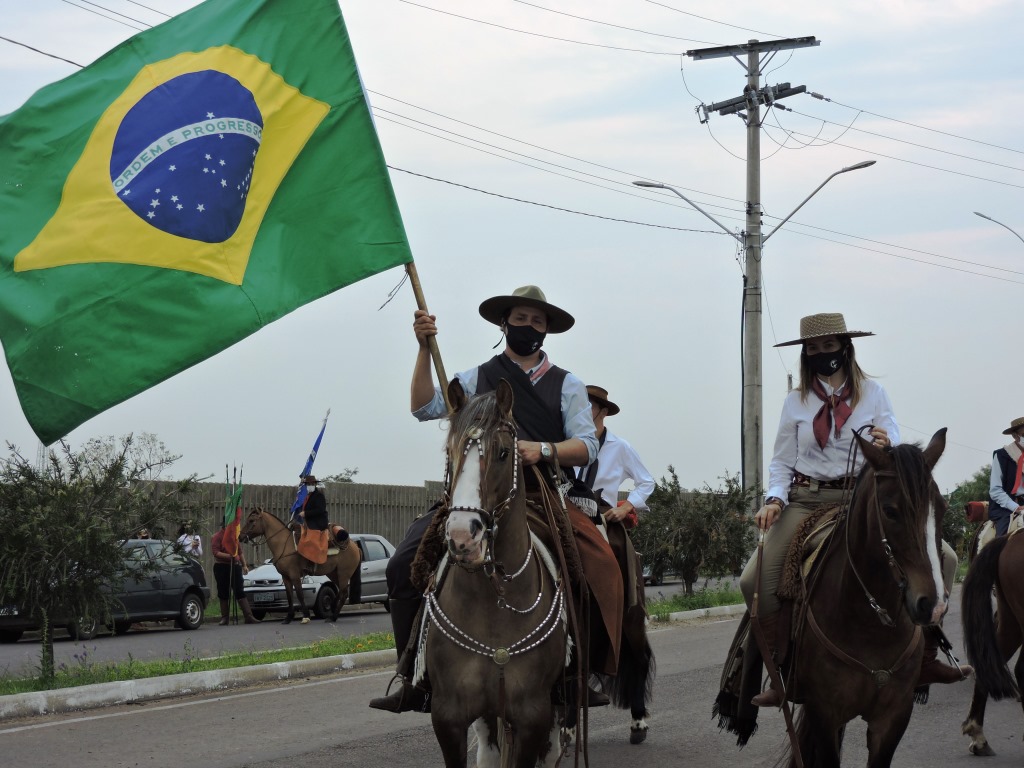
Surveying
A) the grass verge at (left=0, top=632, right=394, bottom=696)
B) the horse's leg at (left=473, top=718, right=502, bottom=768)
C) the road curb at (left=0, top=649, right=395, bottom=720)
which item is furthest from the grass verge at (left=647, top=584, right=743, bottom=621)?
the horse's leg at (left=473, top=718, right=502, bottom=768)

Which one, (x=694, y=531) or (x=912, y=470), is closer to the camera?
(x=912, y=470)

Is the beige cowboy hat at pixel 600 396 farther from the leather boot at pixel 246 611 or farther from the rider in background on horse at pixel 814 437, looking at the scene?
the leather boot at pixel 246 611

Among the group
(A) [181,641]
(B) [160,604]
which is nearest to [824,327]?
(A) [181,641]

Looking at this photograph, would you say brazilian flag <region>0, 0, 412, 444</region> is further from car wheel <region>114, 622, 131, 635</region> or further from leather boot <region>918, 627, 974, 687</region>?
car wheel <region>114, 622, 131, 635</region>

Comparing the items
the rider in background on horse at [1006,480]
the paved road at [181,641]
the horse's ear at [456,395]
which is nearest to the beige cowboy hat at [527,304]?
the horse's ear at [456,395]

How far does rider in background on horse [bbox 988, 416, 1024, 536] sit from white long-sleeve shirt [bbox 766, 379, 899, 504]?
500cm

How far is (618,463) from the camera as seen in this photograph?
11.0 m

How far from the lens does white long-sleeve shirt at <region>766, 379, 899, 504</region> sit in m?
7.03

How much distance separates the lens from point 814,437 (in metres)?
7.09

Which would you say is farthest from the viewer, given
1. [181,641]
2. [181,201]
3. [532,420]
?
[181,641]

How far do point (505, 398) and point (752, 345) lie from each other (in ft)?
64.0

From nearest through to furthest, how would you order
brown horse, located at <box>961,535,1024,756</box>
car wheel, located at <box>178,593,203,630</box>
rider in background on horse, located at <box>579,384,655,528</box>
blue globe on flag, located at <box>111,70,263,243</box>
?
blue globe on flag, located at <box>111,70,263,243</box>
brown horse, located at <box>961,535,1024,756</box>
rider in background on horse, located at <box>579,384,655,528</box>
car wheel, located at <box>178,593,203,630</box>

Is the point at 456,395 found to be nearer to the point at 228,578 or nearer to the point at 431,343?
the point at 431,343

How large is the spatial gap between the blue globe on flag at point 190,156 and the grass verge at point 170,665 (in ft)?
21.8
